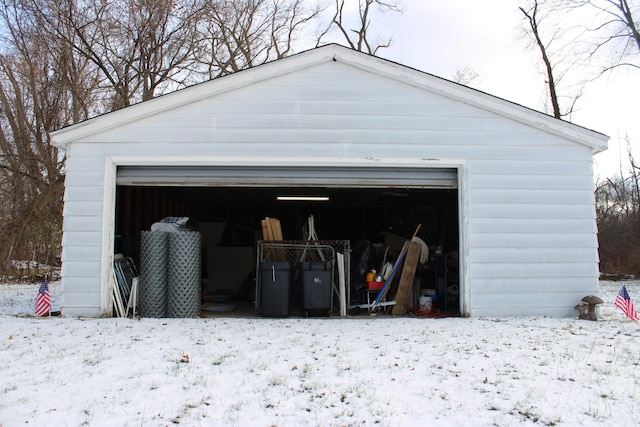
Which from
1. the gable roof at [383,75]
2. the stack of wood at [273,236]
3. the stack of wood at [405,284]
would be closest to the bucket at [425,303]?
the stack of wood at [405,284]

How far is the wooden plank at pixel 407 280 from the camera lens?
9242 millimetres

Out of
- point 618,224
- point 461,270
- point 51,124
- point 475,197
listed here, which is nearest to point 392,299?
point 461,270

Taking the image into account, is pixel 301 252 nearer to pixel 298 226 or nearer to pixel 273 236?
pixel 273 236

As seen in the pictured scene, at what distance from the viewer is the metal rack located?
9.28 metres

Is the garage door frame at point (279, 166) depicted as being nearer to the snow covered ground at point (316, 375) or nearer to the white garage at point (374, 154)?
the white garage at point (374, 154)

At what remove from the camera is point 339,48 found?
8.33 metres

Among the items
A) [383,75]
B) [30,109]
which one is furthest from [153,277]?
[30,109]

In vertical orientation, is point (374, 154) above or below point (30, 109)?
below

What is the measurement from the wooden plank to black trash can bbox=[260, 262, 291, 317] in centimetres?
196

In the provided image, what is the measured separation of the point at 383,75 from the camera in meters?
8.34

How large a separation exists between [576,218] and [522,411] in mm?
5311

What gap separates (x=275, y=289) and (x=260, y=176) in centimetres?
184

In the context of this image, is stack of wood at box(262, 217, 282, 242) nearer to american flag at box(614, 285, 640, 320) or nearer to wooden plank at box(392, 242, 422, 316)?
wooden plank at box(392, 242, 422, 316)

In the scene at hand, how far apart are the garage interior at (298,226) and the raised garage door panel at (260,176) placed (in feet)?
0.36
